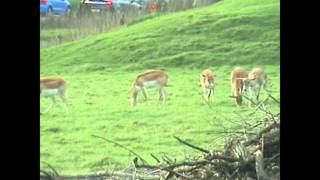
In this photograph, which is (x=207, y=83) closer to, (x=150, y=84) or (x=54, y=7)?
(x=150, y=84)

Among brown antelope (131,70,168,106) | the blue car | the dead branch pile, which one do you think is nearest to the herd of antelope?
brown antelope (131,70,168,106)

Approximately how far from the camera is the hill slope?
6.07 m

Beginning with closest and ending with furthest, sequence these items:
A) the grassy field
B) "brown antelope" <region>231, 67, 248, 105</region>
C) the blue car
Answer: the blue car
the grassy field
"brown antelope" <region>231, 67, 248, 105</region>

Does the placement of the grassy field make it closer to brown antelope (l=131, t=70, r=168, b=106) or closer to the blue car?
brown antelope (l=131, t=70, r=168, b=106)

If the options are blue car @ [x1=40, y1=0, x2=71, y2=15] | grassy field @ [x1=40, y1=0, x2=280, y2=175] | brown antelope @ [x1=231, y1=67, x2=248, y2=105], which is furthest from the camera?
brown antelope @ [x1=231, y1=67, x2=248, y2=105]

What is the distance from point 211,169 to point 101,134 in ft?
3.23

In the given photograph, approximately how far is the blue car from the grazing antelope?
5.38 ft

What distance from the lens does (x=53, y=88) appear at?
5910 millimetres

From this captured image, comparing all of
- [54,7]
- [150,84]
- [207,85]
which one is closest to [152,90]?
[150,84]

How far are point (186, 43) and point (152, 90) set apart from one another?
0.50m

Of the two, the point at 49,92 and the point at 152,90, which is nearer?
the point at 49,92

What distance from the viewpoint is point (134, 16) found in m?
6.11
